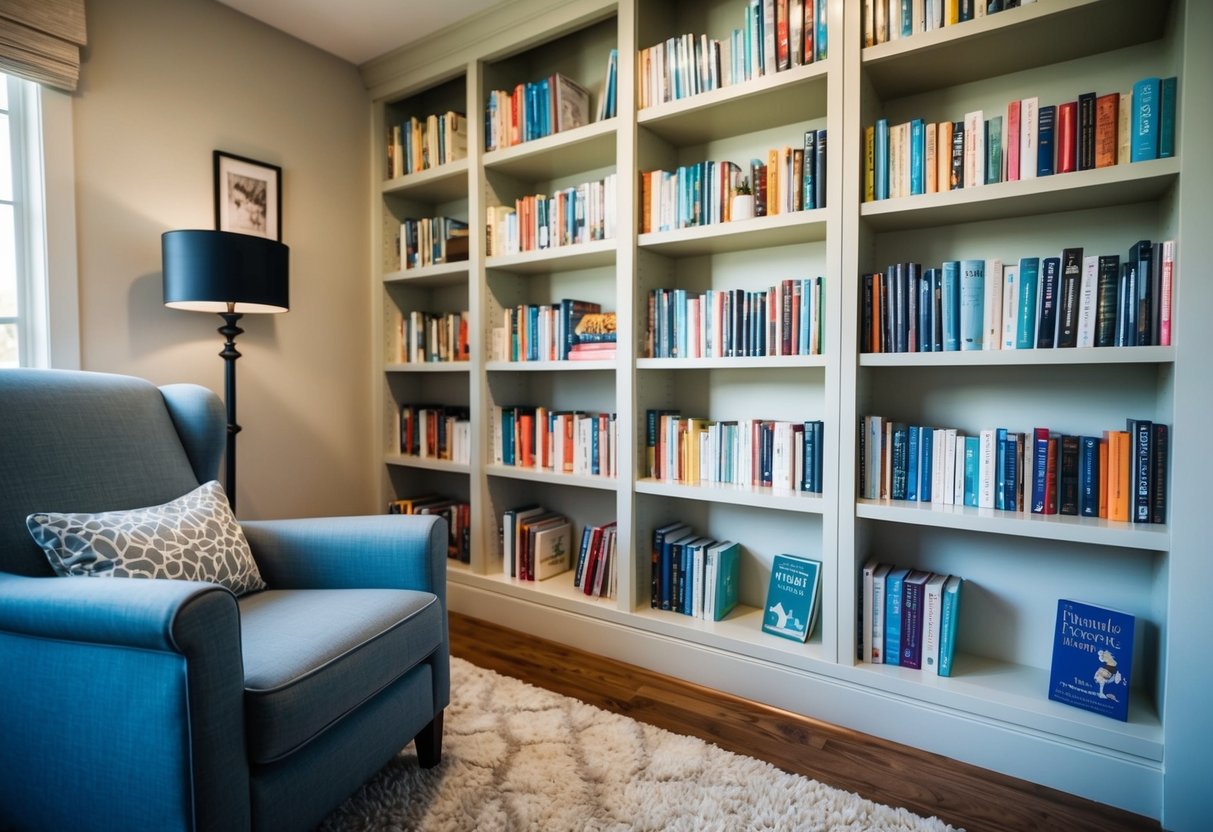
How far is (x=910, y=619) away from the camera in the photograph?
6.06ft

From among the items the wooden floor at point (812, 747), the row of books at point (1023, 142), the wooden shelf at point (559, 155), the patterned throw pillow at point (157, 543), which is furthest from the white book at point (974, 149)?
the patterned throw pillow at point (157, 543)

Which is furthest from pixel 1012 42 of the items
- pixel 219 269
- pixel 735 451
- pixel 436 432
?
pixel 436 432

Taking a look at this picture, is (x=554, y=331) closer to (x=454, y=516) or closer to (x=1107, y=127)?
(x=454, y=516)

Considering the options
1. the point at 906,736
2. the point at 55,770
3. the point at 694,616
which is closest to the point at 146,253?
the point at 55,770

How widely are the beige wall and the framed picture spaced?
0.16ft

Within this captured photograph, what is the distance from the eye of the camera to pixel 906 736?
1778mm

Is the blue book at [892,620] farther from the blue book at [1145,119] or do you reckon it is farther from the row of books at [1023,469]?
the blue book at [1145,119]

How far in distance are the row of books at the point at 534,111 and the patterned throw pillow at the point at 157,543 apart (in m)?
1.76

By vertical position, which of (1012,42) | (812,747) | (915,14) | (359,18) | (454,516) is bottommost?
(812,747)

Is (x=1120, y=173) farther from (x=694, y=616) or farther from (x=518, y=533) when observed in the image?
(x=518, y=533)

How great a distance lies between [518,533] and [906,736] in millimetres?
1549

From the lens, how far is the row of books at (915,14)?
5.47 feet

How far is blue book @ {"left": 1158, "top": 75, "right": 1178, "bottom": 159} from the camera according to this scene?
148 cm

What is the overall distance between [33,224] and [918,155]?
279 centimetres
